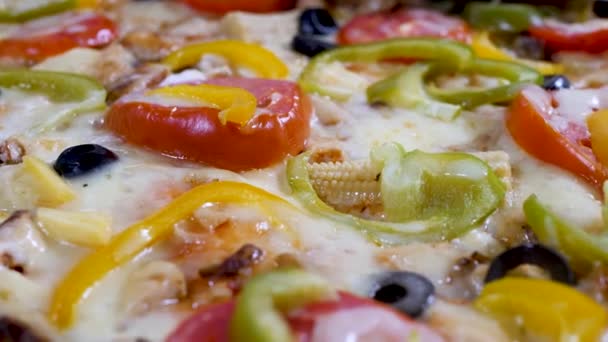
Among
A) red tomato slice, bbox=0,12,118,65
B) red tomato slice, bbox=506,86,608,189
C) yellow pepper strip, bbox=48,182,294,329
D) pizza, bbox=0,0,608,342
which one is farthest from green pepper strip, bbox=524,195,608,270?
red tomato slice, bbox=0,12,118,65

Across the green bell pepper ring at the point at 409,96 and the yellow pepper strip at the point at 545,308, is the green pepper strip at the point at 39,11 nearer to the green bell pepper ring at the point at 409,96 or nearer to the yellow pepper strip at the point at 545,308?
the green bell pepper ring at the point at 409,96

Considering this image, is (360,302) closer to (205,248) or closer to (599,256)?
(205,248)

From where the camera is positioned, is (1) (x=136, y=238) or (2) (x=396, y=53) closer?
(1) (x=136, y=238)

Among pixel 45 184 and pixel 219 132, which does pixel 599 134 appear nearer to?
pixel 219 132

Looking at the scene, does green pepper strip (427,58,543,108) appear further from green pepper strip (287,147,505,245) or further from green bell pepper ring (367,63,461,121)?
green pepper strip (287,147,505,245)

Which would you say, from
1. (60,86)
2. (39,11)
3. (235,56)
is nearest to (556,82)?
(235,56)

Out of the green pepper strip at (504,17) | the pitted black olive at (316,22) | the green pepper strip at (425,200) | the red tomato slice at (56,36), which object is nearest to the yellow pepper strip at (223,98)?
the green pepper strip at (425,200)
